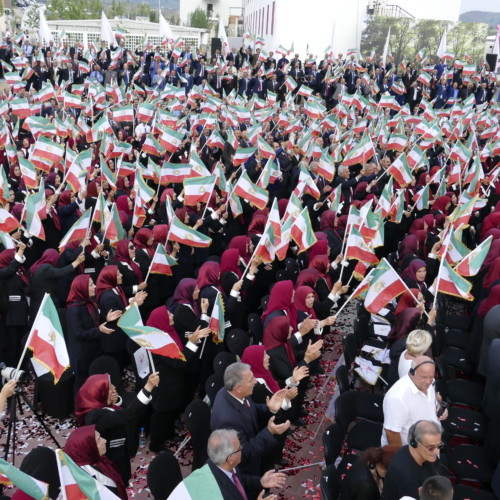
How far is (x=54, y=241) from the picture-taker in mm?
9531

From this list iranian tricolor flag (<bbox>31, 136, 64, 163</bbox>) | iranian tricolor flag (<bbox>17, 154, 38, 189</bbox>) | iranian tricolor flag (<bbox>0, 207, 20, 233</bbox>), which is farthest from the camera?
iranian tricolor flag (<bbox>31, 136, 64, 163</bbox>)

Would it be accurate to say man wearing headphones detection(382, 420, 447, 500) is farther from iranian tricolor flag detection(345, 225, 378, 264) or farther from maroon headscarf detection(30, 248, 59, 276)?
maroon headscarf detection(30, 248, 59, 276)

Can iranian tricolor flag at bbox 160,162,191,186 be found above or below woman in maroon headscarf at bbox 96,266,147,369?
above

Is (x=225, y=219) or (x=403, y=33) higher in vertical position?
(x=403, y=33)

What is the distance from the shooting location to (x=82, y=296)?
250 inches

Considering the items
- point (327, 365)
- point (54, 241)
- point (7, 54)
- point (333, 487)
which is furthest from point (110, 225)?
point (7, 54)

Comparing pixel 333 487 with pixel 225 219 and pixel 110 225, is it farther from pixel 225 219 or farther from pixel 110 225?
pixel 225 219

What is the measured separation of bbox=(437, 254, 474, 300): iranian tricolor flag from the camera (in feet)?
22.4

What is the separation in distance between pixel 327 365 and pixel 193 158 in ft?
14.1

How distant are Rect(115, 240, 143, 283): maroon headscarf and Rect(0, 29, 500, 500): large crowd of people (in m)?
0.03

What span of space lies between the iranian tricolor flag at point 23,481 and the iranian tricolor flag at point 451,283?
16.0 feet

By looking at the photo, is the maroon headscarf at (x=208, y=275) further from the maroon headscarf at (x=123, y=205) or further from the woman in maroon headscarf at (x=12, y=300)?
the maroon headscarf at (x=123, y=205)

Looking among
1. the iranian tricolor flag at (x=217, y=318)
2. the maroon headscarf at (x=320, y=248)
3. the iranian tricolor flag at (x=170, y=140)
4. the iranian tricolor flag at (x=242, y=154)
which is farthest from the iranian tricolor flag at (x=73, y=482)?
the iranian tricolor flag at (x=170, y=140)

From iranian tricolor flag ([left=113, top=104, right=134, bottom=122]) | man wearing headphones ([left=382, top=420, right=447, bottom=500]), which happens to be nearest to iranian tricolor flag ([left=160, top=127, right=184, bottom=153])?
iranian tricolor flag ([left=113, top=104, right=134, bottom=122])
